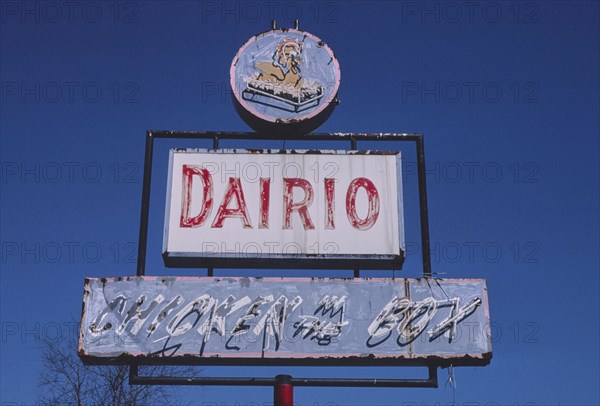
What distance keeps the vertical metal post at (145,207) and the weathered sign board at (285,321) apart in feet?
1.39

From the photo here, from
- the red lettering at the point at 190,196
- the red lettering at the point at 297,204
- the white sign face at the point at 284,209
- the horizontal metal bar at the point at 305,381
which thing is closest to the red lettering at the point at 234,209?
the white sign face at the point at 284,209

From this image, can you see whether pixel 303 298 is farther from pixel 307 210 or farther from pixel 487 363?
pixel 487 363

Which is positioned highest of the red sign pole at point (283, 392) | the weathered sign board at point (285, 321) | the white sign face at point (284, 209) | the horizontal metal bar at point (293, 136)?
the horizontal metal bar at point (293, 136)

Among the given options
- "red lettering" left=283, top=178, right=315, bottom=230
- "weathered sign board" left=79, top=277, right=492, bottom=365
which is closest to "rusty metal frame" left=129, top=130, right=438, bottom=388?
"weathered sign board" left=79, top=277, right=492, bottom=365

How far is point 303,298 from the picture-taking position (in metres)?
11.2

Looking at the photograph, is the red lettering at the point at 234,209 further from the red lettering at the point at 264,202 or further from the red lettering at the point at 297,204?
the red lettering at the point at 297,204

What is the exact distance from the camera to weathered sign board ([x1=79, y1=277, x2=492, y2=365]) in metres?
10.9

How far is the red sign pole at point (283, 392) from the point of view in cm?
1083

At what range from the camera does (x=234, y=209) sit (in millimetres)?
12078

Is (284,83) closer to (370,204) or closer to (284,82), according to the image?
(284,82)

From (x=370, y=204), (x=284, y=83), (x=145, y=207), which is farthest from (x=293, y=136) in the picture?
(x=145, y=207)

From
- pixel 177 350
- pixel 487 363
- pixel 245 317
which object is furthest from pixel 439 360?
pixel 177 350

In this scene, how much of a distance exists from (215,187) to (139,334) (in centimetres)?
252

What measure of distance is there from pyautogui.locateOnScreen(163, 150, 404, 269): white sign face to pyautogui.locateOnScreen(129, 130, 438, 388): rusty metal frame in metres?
0.33
